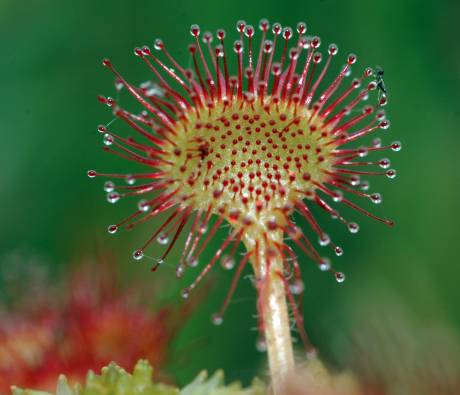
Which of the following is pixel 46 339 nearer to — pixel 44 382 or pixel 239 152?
pixel 44 382

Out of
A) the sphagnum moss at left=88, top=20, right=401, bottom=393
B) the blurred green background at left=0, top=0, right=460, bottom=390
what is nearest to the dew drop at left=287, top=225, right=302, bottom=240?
the sphagnum moss at left=88, top=20, right=401, bottom=393

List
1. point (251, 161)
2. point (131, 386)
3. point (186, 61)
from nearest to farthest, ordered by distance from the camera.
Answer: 1. point (131, 386)
2. point (251, 161)
3. point (186, 61)

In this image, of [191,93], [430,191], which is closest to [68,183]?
[430,191]

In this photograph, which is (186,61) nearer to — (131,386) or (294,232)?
(294,232)

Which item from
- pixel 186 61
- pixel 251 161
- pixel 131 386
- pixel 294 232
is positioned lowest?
pixel 131 386

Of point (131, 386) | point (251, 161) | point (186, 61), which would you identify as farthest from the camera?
point (186, 61)


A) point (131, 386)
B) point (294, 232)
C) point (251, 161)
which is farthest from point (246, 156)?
point (131, 386)
